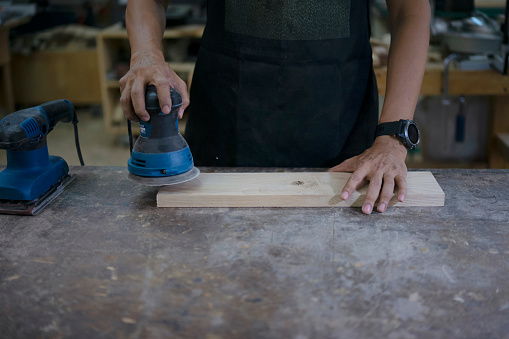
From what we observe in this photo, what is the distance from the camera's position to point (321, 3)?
164 cm

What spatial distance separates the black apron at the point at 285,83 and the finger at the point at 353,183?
0.38 metres

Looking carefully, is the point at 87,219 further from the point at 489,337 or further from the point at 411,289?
the point at 489,337

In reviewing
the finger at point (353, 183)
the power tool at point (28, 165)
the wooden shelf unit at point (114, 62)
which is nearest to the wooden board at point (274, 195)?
the finger at point (353, 183)

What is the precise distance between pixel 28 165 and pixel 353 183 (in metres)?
0.85

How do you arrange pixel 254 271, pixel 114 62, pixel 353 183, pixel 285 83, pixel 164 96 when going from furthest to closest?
pixel 114 62, pixel 285 83, pixel 353 183, pixel 164 96, pixel 254 271

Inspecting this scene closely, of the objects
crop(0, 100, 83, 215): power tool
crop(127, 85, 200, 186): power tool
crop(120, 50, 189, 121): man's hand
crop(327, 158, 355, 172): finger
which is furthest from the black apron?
crop(0, 100, 83, 215): power tool

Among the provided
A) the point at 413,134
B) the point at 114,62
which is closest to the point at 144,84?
the point at 413,134

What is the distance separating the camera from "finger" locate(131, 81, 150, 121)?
4.16 feet

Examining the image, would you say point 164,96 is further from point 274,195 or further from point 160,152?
point 274,195

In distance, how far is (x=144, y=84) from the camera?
4.26 ft

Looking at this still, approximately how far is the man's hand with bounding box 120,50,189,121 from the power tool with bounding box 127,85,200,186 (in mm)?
22

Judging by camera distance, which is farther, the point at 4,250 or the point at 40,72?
the point at 40,72

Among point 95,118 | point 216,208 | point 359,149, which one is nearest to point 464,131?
point 359,149

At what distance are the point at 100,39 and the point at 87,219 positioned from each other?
3.58 meters
